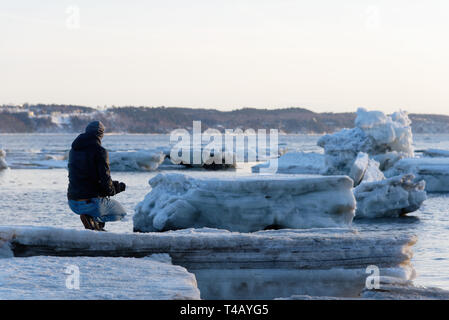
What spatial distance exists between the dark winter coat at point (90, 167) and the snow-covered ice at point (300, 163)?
19165 millimetres

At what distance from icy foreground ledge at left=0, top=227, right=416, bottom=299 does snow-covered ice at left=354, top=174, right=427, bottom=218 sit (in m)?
8.98

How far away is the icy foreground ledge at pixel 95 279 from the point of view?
477cm

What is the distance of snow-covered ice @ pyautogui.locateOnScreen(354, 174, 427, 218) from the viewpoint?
15773mm

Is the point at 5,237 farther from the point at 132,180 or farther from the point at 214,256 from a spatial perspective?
the point at 132,180

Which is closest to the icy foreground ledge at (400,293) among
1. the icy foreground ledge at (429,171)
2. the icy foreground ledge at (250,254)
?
the icy foreground ledge at (250,254)

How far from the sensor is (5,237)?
6.35 m

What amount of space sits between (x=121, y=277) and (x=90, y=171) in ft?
7.01

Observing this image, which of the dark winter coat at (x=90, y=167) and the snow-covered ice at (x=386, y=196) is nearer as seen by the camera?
the dark winter coat at (x=90, y=167)

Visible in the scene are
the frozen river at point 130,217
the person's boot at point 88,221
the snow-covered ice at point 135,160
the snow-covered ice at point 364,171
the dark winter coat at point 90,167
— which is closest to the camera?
the dark winter coat at point 90,167

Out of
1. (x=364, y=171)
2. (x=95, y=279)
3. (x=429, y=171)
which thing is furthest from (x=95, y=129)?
(x=429, y=171)

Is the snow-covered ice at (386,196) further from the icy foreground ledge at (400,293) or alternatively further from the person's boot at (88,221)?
the icy foreground ledge at (400,293)

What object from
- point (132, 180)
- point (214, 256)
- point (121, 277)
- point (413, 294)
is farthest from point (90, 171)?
point (132, 180)

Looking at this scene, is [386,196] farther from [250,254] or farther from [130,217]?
[250,254]

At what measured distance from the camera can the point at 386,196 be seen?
15.9 m
